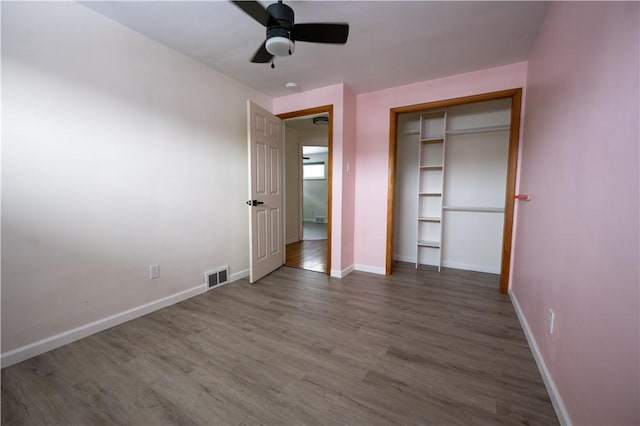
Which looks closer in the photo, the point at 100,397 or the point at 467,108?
the point at 100,397

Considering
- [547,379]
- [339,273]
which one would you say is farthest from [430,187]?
[547,379]

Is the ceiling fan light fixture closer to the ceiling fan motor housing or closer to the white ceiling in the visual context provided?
the ceiling fan motor housing

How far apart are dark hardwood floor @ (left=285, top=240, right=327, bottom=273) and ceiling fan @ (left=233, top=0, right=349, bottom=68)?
2.63 metres

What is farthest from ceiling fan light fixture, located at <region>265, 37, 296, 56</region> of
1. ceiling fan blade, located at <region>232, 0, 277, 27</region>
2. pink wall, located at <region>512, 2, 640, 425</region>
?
pink wall, located at <region>512, 2, 640, 425</region>

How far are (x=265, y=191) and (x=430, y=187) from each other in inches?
93.8

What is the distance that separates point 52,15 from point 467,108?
4151mm

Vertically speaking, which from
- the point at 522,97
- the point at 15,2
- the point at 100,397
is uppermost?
the point at 15,2

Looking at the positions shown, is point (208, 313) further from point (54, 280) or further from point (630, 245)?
point (630, 245)

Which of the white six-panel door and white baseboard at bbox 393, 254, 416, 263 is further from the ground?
the white six-panel door

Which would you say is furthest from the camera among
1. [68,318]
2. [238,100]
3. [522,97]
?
[238,100]

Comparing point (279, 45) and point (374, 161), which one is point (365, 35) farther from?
point (374, 161)

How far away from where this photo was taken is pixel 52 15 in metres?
1.68

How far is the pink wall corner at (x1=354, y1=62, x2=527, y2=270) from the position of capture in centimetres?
307

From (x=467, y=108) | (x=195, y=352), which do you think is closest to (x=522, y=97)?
(x=467, y=108)
